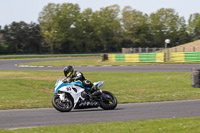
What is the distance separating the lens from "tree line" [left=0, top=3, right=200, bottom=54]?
89.4m

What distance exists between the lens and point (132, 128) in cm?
777

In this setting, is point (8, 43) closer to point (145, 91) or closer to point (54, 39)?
point (54, 39)

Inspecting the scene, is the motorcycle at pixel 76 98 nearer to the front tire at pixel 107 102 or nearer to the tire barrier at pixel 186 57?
the front tire at pixel 107 102

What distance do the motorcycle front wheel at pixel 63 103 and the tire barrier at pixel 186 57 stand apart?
3073 cm

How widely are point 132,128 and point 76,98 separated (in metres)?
3.67

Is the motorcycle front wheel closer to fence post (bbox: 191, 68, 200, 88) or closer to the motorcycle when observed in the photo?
the motorcycle

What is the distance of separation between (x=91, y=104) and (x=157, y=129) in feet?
13.2

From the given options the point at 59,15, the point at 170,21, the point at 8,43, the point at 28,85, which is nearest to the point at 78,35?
the point at 59,15

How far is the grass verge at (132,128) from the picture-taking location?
750 centimetres

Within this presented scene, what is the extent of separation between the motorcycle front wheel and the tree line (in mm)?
72244

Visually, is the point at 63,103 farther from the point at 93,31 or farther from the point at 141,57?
the point at 93,31

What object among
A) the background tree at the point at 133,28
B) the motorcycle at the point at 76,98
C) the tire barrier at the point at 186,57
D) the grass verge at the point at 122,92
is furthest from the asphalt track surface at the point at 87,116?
the background tree at the point at 133,28

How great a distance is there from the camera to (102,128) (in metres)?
7.82

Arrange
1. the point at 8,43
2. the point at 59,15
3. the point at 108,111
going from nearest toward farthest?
the point at 108,111 < the point at 8,43 < the point at 59,15
